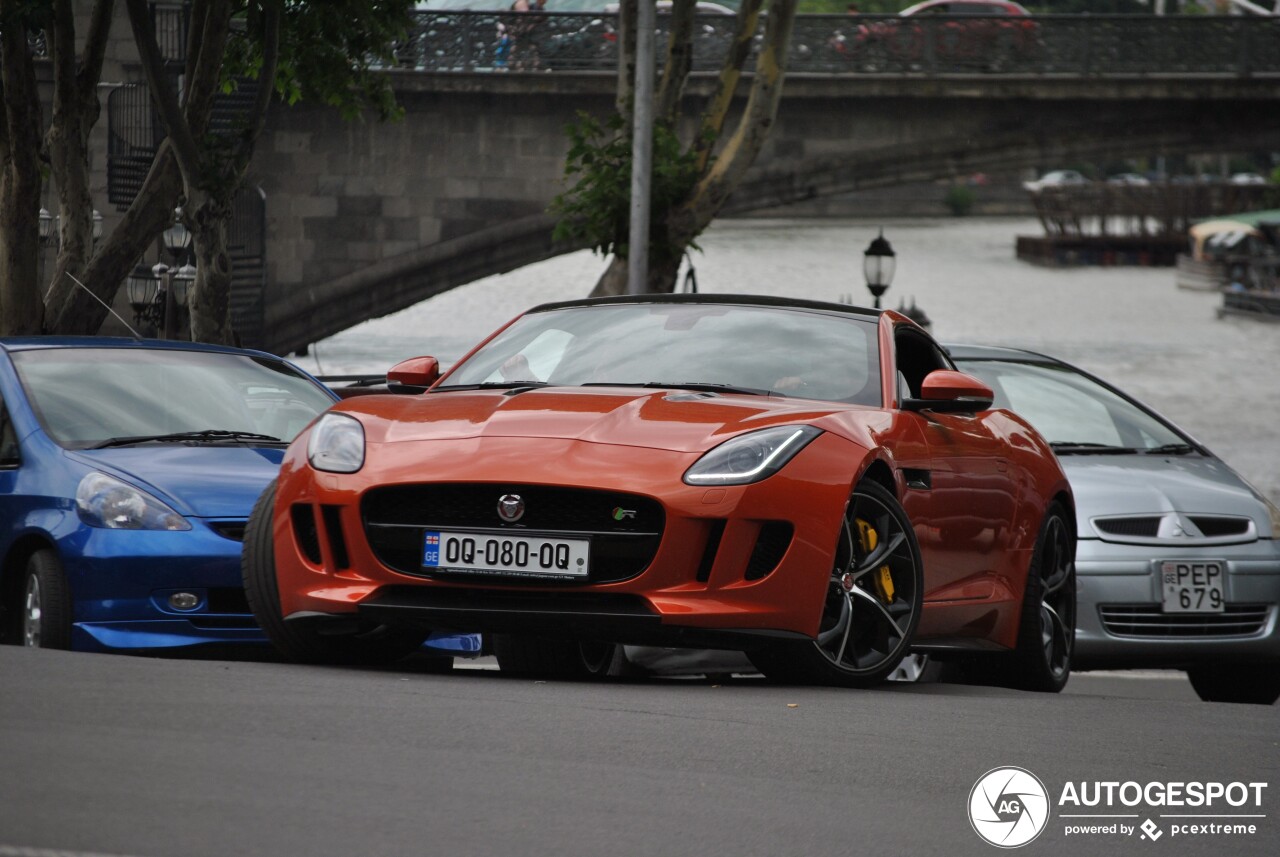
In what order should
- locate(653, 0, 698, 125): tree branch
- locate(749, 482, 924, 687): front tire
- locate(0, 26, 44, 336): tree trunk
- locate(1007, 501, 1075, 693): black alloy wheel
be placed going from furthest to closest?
locate(653, 0, 698, 125): tree branch
locate(0, 26, 44, 336): tree trunk
locate(1007, 501, 1075, 693): black alloy wheel
locate(749, 482, 924, 687): front tire

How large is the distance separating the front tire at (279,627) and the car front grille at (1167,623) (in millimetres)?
3148

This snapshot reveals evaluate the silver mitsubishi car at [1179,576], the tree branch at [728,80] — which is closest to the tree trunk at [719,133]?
the tree branch at [728,80]

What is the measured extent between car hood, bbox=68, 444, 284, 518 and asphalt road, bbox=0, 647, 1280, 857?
3.30ft

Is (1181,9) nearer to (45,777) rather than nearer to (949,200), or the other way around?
(949,200)

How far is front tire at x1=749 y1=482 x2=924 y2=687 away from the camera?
20.5ft

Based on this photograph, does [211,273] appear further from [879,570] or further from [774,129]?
[774,129]

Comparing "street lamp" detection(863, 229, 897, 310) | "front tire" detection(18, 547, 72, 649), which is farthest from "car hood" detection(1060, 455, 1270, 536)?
"street lamp" detection(863, 229, 897, 310)

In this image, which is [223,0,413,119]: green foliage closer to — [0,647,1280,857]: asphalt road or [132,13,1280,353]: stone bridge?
[0,647,1280,857]: asphalt road

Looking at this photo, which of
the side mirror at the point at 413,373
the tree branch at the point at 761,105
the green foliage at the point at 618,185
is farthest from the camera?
the green foliage at the point at 618,185

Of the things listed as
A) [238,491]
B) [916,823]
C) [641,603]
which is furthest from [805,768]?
[238,491]

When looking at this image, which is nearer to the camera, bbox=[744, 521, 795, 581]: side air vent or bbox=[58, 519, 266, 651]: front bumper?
bbox=[744, 521, 795, 581]: side air vent

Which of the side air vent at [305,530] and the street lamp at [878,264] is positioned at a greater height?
the side air vent at [305,530]

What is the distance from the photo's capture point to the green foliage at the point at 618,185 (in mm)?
20812
